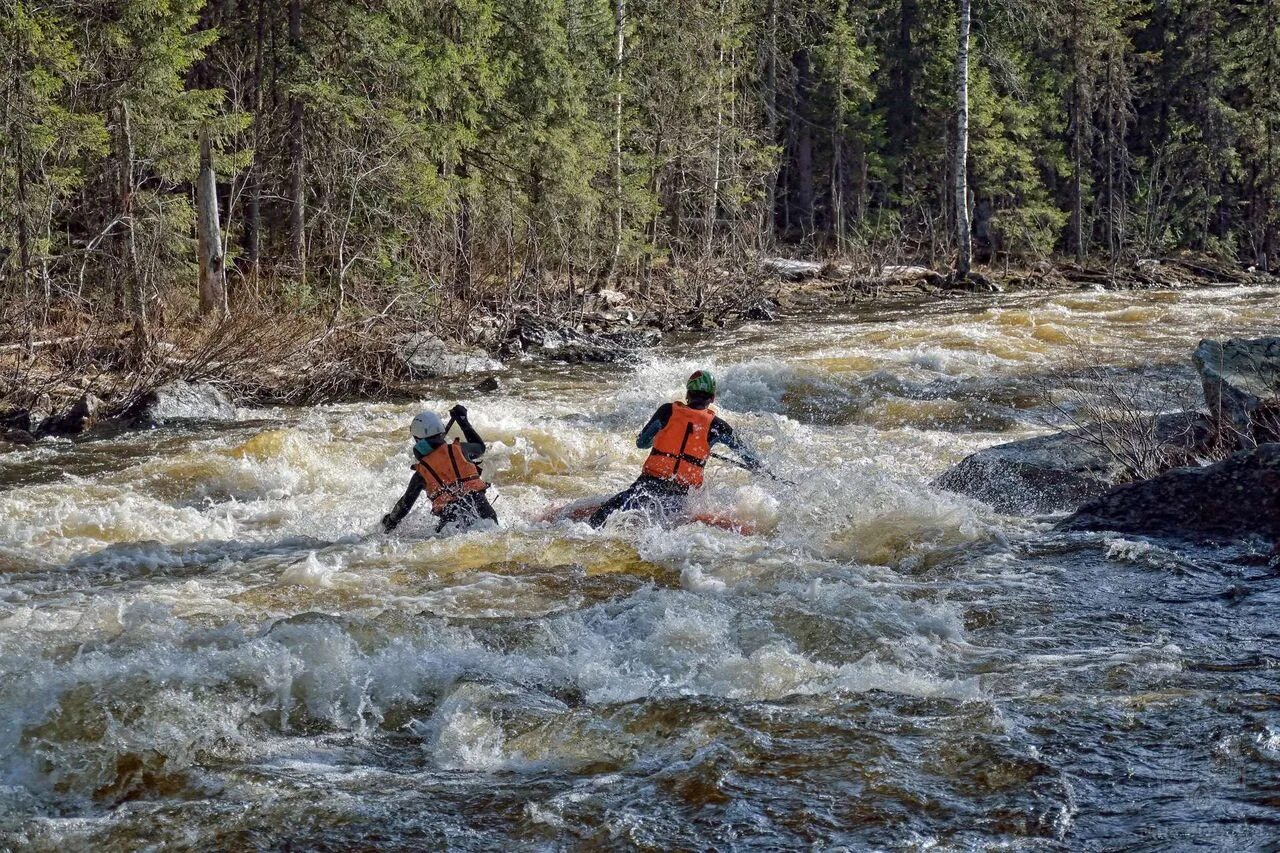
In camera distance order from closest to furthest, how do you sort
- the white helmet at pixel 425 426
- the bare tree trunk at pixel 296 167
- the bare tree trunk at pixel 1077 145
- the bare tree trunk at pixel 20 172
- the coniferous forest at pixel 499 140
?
the white helmet at pixel 425 426, the bare tree trunk at pixel 20 172, the coniferous forest at pixel 499 140, the bare tree trunk at pixel 296 167, the bare tree trunk at pixel 1077 145

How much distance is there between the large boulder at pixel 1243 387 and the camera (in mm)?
9734

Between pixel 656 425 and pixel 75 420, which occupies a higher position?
pixel 656 425

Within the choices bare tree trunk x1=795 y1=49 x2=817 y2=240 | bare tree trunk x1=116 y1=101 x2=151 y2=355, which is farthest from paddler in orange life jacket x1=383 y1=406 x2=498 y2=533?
bare tree trunk x1=795 y1=49 x2=817 y2=240

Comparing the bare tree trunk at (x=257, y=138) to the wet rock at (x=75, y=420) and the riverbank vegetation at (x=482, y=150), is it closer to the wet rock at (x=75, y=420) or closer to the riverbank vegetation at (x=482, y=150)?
the riverbank vegetation at (x=482, y=150)

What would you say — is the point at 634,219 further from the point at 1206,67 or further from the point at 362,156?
the point at 1206,67

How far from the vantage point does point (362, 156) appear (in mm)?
18625

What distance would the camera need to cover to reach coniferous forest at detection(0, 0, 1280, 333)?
54.9ft

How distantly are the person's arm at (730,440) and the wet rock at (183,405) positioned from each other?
6988 mm

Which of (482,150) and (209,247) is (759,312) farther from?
(209,247)

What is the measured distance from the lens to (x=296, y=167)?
19.7 meters

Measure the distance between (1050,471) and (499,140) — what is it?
16.1 meters

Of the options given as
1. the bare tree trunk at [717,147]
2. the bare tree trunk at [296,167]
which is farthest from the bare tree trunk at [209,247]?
the bare tree trunk at [717,147]

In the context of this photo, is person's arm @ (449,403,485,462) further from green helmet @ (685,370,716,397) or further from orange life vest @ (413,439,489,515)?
green helmet @ (685,370,716,397)

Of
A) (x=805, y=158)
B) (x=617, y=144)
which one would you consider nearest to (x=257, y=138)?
(x=617, y=144)
